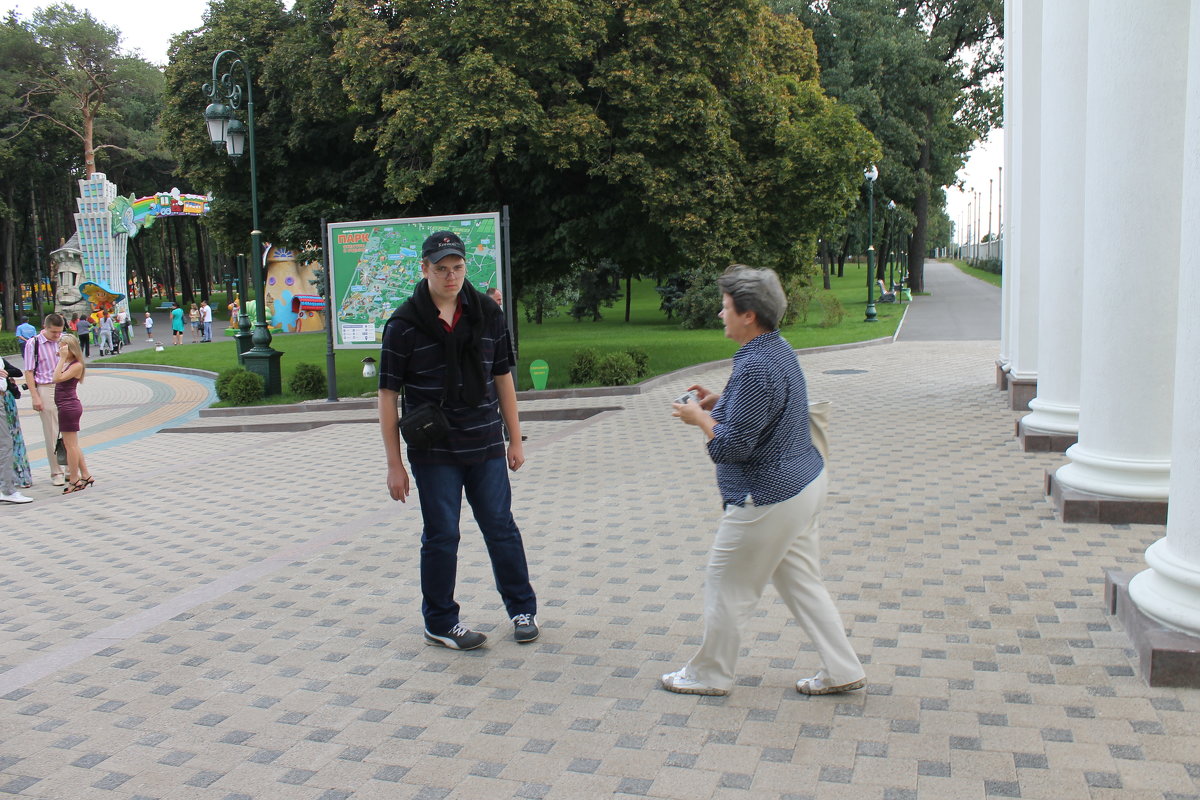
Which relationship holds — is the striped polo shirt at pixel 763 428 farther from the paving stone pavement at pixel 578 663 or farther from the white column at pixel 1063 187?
the white column at pixel 1063 187

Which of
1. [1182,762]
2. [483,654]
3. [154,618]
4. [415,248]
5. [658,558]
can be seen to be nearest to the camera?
[1182,762]

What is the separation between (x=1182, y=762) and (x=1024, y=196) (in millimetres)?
8606

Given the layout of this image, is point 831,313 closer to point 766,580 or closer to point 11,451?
point 11,451

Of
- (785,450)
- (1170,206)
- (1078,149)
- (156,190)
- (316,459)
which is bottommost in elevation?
(316,459)

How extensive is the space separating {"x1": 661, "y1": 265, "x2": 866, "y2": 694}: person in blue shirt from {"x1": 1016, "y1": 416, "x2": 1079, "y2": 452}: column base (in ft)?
18.8

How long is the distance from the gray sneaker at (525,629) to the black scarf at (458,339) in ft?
3.45

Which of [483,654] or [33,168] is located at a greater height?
[33,168]

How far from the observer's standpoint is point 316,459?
1123 centimetres

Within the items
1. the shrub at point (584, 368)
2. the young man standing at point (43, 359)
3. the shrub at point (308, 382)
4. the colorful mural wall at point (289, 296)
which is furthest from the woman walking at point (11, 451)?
the colorful mural wall at point (289, 296)

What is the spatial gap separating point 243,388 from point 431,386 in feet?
45.5

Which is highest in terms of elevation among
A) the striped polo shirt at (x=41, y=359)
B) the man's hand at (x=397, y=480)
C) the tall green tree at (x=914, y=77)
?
the tall green tree at (x=914, y=77)

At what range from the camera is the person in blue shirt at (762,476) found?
3602 mm

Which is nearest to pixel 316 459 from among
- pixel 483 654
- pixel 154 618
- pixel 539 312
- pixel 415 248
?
pixel 415 248

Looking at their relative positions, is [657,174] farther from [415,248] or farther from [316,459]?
[316,459]
